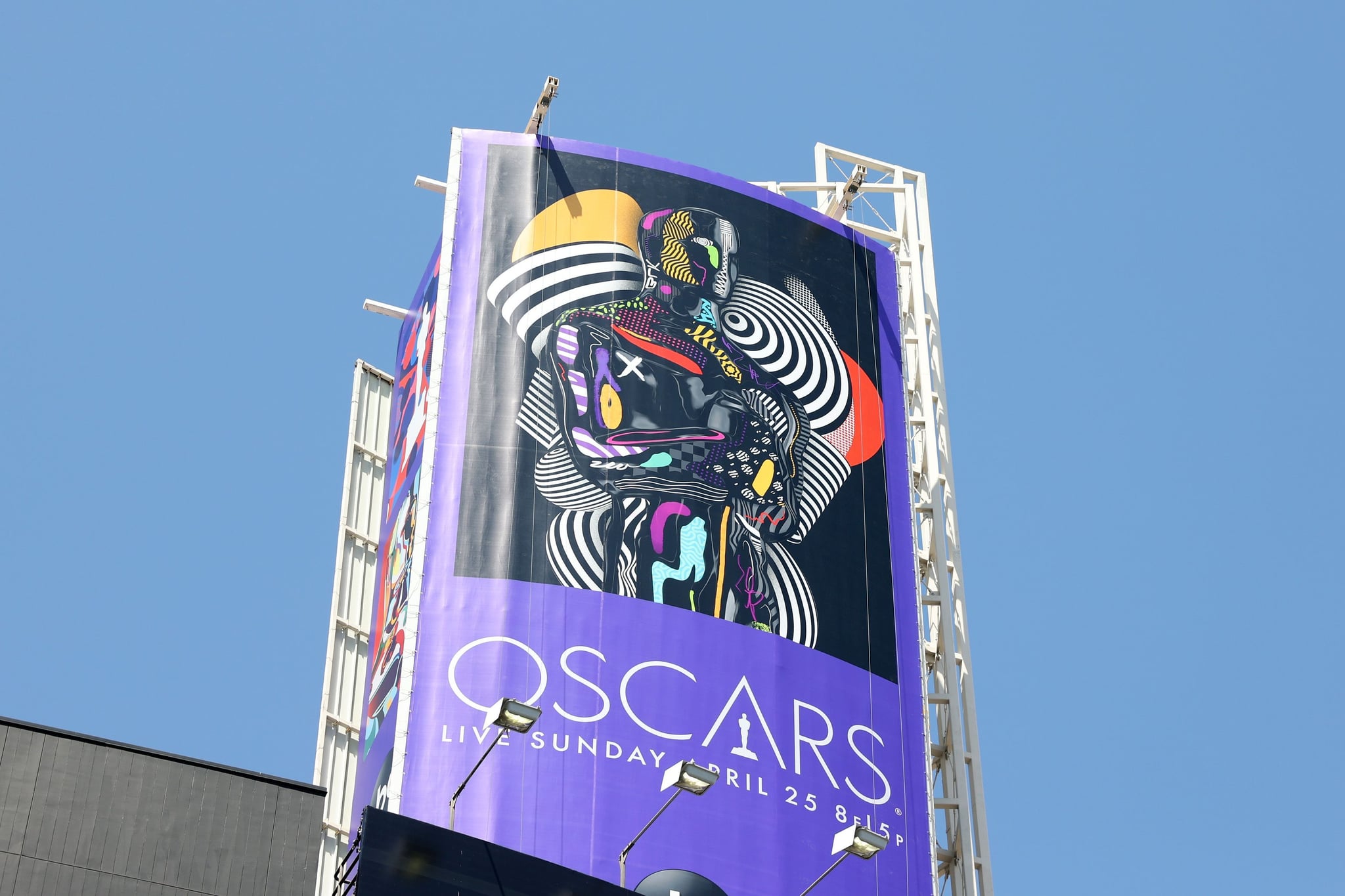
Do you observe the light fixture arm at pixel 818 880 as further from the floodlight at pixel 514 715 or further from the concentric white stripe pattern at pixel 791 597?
the floodlight at pixel 514 715

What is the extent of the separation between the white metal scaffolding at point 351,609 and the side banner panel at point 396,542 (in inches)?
28.1

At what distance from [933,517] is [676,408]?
→ 9773mm

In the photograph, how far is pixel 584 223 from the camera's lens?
49.6 meters

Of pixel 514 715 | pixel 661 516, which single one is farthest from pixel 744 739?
pixel 514 715

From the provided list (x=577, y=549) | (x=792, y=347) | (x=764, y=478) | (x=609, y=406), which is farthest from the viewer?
(x=792, y=347)

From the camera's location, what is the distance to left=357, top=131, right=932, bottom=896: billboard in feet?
138

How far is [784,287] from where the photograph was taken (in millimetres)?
51000

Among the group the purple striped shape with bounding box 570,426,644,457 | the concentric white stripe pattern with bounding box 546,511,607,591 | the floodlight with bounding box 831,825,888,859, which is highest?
the purple striped shape with bounding box 570,426,644,457

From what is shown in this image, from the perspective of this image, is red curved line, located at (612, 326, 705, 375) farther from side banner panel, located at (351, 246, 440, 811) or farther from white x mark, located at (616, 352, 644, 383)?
side banner panel, located at (351, 246, 440, 811)

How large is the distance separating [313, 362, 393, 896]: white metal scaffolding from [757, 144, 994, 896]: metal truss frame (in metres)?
12.6

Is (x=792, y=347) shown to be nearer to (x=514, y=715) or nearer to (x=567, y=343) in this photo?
(x=567, y=343)

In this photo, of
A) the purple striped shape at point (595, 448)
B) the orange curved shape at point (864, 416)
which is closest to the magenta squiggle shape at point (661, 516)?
the purple striped shape at point (595, 448)

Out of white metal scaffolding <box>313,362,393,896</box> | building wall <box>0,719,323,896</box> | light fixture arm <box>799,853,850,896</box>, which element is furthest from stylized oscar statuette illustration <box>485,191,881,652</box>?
building wall <box>0,719,323,896</box>

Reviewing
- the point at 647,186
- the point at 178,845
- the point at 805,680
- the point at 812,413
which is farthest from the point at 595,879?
the point at 647,186
